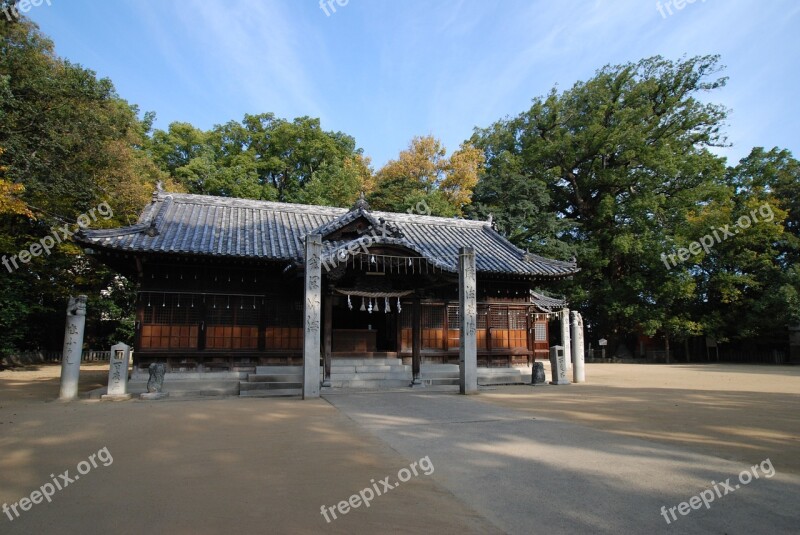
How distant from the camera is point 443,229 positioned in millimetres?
20641

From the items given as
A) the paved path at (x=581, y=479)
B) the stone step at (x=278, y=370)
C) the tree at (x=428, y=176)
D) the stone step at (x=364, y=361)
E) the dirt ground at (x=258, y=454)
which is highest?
the tree at (x=428, y=176)

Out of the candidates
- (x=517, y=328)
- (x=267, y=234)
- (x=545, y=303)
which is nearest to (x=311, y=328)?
(x=267, y=234)

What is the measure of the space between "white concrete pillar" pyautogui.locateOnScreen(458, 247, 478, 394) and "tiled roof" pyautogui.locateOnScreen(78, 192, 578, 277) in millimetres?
709

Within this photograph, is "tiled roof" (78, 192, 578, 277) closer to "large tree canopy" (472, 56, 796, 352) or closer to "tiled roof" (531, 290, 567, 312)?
"tiled roof" (531, 290, 567, 312)

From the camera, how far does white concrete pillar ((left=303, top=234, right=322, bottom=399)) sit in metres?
12.0

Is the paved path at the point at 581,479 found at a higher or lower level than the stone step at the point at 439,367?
lower

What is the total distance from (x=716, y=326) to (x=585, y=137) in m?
15.7

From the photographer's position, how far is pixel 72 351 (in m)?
12.0

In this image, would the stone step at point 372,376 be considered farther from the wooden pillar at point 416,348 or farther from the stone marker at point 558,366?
the stone marker at point 558,366

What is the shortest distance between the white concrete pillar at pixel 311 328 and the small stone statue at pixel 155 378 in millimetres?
4132

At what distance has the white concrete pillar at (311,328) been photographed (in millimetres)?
11992

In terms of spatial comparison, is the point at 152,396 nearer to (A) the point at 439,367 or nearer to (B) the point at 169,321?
(B) the point at 169,321

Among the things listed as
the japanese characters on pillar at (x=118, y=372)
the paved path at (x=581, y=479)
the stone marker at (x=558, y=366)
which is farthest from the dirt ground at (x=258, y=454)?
the stone marker at (x=558, y=366)

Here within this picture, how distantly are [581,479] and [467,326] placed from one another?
27.4ft
